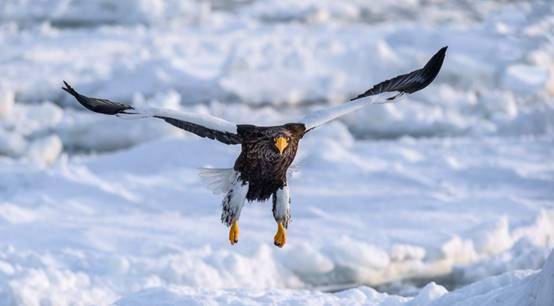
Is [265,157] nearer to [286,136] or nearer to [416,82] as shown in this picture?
[286,136]

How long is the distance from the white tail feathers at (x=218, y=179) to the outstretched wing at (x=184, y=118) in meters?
0.31

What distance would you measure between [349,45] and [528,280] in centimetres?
1700

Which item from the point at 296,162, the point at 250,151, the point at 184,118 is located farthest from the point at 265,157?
the point at 296,162

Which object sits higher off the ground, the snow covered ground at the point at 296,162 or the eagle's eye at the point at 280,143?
the snow covered ground at the point at 296,162

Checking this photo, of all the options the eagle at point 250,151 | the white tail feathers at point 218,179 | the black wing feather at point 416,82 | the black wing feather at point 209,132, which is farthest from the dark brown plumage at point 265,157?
the black wing feather at point 416,82

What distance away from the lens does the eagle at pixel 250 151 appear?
8383 mm

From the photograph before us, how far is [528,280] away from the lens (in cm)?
786

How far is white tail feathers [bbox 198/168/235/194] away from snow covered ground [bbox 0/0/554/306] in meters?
0.71

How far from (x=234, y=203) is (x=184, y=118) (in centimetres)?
69

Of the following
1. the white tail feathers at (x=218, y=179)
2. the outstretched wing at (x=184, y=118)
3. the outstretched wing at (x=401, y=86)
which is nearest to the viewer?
the outstretched wing at (x=184, y=118)

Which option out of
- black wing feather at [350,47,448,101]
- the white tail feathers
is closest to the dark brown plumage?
the white tail feathers

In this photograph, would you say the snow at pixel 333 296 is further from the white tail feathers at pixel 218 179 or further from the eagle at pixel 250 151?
the white tail feathers at pixel 218 179

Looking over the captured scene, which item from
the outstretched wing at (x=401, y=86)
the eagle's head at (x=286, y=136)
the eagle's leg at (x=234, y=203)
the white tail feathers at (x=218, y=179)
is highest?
the outstretched wing at (x=401, y=86)

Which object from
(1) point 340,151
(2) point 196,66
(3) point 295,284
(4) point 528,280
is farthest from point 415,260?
(2) point 196,66
